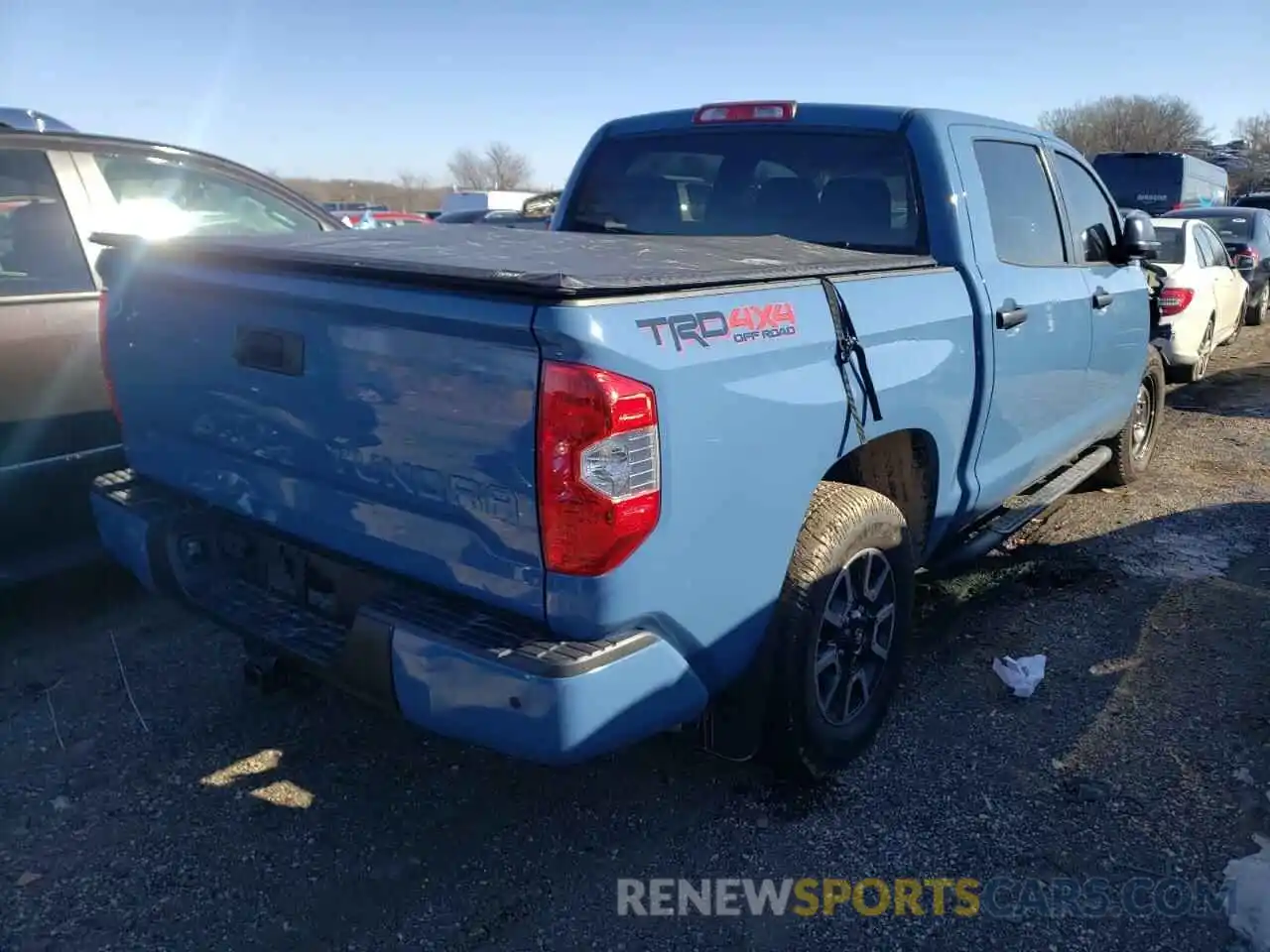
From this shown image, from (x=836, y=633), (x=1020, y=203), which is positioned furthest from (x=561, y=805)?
(x=1020, y=203)

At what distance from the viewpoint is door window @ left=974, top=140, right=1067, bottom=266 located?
3799mm

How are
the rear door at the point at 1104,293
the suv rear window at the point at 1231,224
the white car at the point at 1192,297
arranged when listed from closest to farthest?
the rear door at the point at 1104,293, the white car at the point at 1192,297, the suv rear window at the point at 1231,224

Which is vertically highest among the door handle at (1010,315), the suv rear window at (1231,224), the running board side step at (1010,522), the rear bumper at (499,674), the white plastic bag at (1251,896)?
the door handle at (1010,315)

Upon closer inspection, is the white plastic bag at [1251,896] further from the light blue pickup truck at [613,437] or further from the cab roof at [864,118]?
the cab roof at [864,118]

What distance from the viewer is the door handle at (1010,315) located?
11.5 feet

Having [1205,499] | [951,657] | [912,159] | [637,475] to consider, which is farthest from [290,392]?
[1205,499]

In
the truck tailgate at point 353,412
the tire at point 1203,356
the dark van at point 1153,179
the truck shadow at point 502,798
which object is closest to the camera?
the truck tailgate at point 353,412

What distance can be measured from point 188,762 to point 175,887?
23.9 inches

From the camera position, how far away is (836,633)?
2941 mm

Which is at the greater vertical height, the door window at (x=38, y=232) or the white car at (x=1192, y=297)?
the door window at (x=38, y=232)

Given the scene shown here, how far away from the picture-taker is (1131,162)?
830 inches

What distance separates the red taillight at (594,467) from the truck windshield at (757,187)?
1865 mm

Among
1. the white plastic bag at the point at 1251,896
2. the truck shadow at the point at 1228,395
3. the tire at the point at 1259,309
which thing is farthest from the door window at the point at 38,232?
the tire at the point at 1259,309

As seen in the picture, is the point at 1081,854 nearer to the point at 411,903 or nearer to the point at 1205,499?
the point at 411,903
